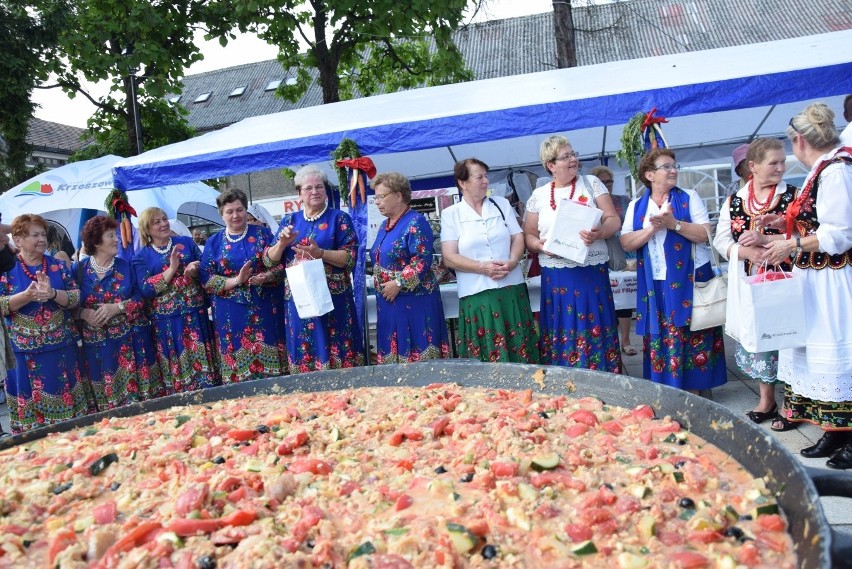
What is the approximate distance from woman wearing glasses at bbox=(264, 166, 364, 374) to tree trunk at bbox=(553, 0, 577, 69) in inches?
237

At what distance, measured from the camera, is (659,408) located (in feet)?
6.98

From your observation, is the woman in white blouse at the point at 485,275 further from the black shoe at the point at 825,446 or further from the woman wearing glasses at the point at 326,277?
the black shoe at the point at 825,446

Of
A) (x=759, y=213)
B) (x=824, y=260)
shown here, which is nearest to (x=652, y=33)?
(x=759, y=213)

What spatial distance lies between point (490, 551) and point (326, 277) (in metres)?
3.51

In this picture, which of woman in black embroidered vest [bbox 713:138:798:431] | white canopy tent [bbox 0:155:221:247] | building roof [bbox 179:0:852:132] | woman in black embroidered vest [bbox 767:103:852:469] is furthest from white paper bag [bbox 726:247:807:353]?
building roof [bbox 179:0:852:132]

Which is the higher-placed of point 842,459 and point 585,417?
point 585,417

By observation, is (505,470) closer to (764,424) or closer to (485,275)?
(485,275)

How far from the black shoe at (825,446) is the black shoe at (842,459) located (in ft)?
0.44

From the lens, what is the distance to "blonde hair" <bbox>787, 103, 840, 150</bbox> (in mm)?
3408

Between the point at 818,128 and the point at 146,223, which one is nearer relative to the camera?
the point at 818,128

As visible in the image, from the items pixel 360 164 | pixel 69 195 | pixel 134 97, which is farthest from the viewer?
pixel 134 97

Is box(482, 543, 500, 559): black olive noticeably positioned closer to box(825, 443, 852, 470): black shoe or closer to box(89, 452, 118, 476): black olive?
box(89, 452, 118, 476): black olive

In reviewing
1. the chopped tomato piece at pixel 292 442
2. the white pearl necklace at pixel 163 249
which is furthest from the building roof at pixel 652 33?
the chopped tomato piece at pixel 292 442

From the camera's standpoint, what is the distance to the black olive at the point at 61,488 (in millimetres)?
1889
